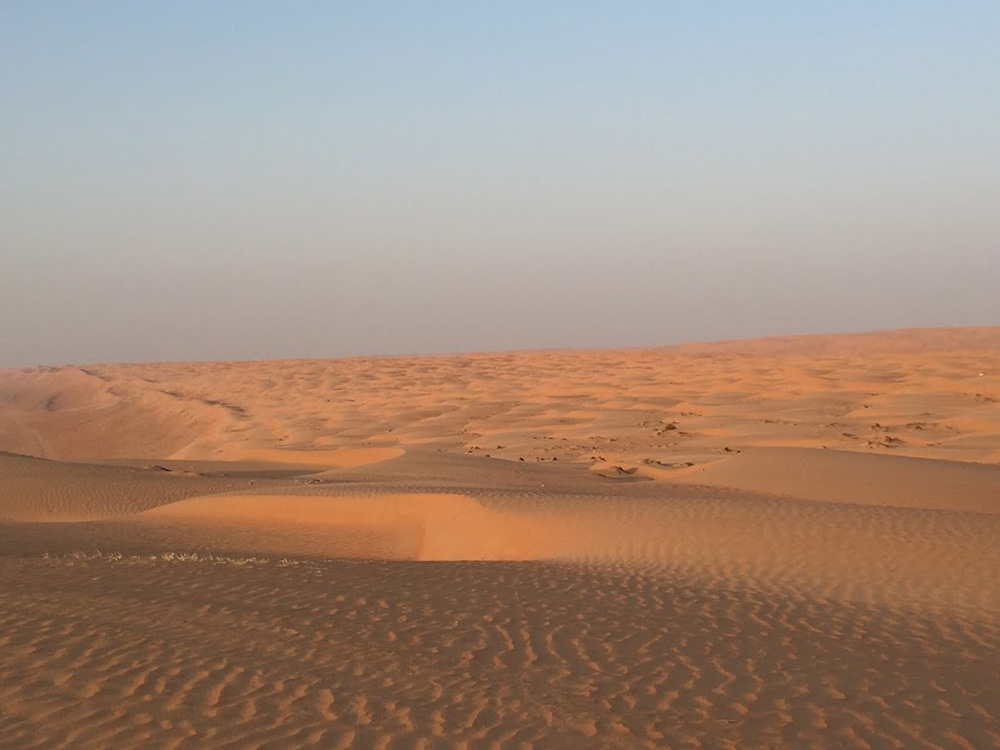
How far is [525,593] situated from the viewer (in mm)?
8992

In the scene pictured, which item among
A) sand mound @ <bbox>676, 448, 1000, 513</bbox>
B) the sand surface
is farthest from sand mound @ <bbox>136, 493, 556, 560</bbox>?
sand mound @ <bbox>676, 448, 1000, 513</bbox>

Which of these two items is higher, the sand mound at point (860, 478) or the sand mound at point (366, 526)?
the sand mound at point (860, 478)

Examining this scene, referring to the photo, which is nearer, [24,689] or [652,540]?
[24,689]

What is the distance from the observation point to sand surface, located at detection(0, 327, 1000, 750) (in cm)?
563

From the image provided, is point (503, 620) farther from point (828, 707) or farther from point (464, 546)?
point (464, 546)

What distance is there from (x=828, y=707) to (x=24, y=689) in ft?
15.5

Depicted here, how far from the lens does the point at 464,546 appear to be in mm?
13664

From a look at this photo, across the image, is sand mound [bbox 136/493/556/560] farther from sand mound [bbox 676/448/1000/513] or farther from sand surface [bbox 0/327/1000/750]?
sand mound [bbox 676/448/1000/513]

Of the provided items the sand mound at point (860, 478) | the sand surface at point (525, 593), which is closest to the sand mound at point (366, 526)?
the sand surface at point (525, 593)

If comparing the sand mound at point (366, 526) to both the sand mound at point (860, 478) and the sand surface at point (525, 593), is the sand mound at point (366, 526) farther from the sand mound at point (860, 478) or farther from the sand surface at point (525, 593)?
the sand mound at point (860, 478)

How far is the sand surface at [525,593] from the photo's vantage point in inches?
222

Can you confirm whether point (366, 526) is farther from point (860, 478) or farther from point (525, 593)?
point (860, 478)

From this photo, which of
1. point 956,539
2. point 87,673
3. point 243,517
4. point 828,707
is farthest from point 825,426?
point 87,673

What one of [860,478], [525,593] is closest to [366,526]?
[525,593]
